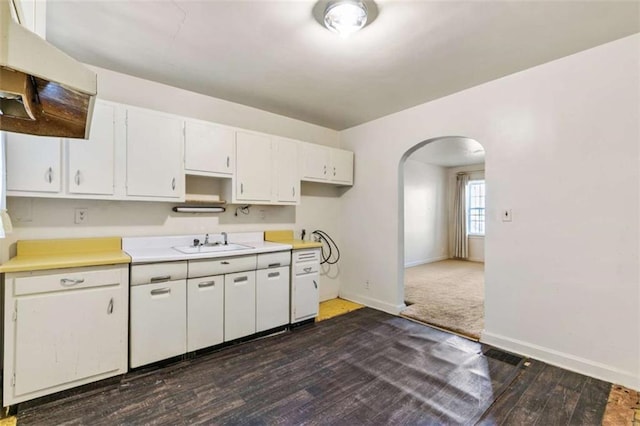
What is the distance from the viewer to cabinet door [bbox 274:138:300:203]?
344cm

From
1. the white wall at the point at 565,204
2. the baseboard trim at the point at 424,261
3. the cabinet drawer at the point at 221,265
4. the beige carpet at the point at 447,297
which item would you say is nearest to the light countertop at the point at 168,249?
the cabinet drawer at the point at 221,265

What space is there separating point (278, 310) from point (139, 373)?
1.28 meters

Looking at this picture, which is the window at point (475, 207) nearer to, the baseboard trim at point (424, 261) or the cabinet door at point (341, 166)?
the baseboard trim at point (424, 261)

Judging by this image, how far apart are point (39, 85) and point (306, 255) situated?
280 cm

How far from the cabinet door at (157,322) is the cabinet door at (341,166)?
2.33 metres

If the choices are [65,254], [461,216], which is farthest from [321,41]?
[461,216]

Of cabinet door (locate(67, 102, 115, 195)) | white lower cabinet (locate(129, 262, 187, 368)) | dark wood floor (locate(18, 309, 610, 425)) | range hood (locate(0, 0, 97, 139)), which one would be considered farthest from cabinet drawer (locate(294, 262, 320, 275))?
range hood (locate(0, 0, 97, 139))

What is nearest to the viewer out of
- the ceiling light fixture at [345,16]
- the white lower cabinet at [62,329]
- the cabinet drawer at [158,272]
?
the ceiling light fixture at [345,16]

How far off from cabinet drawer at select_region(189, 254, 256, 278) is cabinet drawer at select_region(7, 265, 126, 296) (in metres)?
0.53

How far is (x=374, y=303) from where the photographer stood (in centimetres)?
397

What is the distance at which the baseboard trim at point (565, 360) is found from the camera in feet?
7.22

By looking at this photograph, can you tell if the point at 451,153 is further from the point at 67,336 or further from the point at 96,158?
the point at 67,336

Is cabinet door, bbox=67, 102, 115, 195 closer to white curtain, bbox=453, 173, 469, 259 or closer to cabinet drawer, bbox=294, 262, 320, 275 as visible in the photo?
cabinet drawer, bbox=294, 262, 320, 275

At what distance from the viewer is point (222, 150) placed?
2998mm
